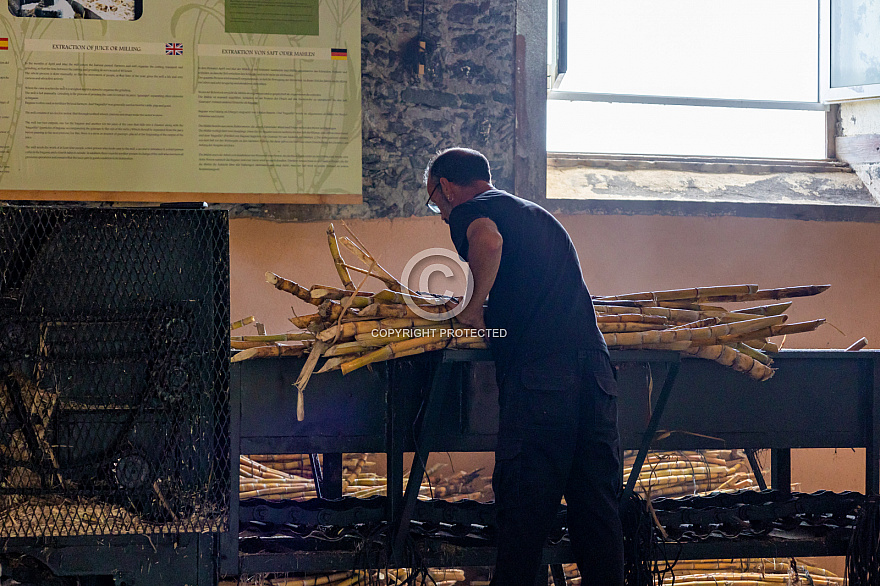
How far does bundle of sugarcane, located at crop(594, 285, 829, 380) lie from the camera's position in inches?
102

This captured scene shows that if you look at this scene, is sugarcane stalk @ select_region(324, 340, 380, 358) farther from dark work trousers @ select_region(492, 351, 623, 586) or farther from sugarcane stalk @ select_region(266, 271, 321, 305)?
dark work trousers @ select_region(492, 351, 623, 586)

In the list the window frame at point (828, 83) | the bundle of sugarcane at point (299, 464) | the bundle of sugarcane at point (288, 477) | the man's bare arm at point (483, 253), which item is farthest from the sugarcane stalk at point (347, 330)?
the window frame at point (828, 83)

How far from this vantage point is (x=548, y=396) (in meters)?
2.27

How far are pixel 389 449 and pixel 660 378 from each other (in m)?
1.07

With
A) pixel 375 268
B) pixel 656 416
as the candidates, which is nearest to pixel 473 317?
pixel 375 268

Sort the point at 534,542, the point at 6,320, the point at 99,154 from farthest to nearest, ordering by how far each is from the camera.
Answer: the point at 99,154 < the point at 534,542 < the point at 6,320

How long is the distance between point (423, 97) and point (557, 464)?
112 inches

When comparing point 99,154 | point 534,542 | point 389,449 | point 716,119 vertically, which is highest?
point 716,119

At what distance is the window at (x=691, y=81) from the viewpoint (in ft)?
16.8

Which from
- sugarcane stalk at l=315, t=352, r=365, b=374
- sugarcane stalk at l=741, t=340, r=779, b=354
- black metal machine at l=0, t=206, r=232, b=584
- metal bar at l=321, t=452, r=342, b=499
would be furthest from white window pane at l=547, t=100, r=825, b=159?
black metal machine at l=0, t=206, r=232, b=584

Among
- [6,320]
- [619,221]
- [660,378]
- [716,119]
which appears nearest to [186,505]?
[6,320]

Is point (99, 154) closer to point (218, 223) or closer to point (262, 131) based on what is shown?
point (262, 131)

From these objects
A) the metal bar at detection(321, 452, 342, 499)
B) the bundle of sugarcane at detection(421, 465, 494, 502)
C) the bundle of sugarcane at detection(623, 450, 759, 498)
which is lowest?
the bundle of sugarcane at detection(421, 465, 494, 502)

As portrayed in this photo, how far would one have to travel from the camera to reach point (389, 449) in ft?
8.58
